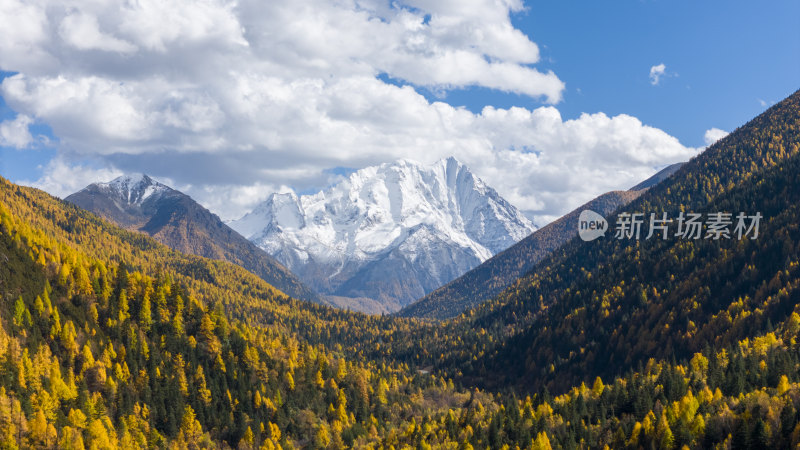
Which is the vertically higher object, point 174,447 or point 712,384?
point 174,447

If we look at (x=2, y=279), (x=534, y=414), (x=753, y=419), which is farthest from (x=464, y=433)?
(x=2, y=279)

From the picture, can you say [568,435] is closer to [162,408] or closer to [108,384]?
[162,408]

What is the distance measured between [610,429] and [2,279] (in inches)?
7991

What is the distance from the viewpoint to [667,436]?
13925 cm

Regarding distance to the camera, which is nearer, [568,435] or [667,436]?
[667,436]

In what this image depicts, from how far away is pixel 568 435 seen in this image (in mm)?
167750

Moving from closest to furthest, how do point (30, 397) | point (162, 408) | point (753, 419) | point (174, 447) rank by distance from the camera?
point (753, 419)
point (30, 397)
point (174, 447)
point (162, 408)

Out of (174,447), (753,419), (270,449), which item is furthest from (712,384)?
(174,447)

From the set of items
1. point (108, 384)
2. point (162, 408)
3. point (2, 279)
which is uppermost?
point (2, 279)

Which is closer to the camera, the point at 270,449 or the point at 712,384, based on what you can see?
the point at 712,384

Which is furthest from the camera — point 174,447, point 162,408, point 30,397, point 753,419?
point 162,408

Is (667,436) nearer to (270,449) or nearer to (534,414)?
(534,414)

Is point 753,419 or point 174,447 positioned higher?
point 174,447

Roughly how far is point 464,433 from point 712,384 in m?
79.1
